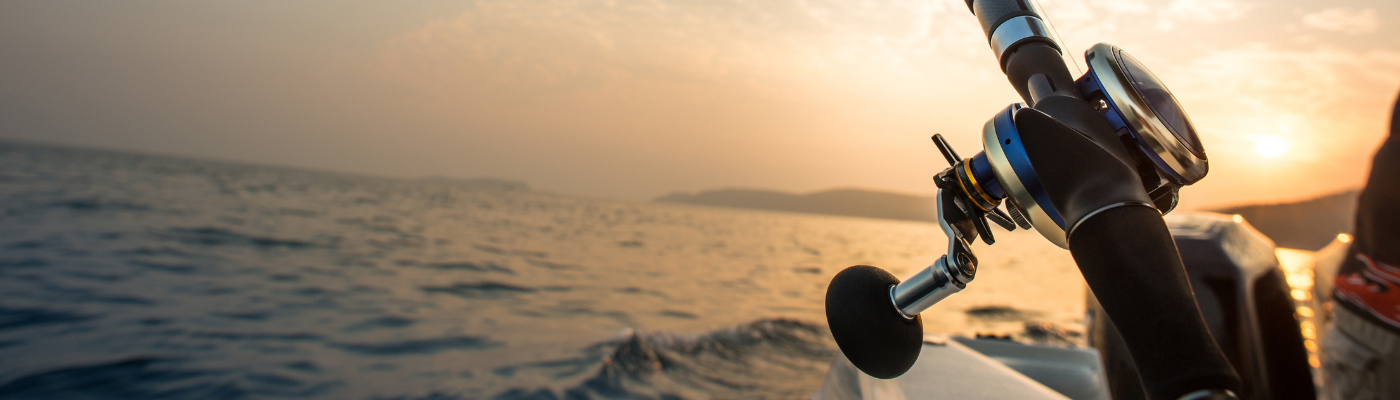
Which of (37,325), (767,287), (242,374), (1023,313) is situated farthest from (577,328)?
(1023,313)

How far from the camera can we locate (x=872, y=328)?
76 cm

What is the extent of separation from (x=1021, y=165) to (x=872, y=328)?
265mm

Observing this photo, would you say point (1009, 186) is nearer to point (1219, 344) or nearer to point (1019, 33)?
point (1019, 33)

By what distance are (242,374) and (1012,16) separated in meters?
5.08

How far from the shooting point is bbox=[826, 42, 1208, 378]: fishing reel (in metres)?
0.59

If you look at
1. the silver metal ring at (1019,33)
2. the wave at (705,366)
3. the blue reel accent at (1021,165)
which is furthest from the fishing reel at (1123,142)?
the wave at (705,366)

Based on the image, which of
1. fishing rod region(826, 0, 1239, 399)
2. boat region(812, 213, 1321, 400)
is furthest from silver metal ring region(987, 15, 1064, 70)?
boat region(812, 213, 1321, 400)

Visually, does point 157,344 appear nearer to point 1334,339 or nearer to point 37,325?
point 37,325

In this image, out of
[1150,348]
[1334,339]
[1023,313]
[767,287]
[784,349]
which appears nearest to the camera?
[1150,348]

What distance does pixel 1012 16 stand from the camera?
855 mm

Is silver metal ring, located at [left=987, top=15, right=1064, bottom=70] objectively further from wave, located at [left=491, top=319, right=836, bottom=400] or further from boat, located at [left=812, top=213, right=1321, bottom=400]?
wave, located at [left=491, top=319, right=836, bottom=400]

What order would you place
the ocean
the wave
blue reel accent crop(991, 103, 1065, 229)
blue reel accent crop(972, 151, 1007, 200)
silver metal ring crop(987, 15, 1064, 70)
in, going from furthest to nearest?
the wave < the ocean < silver metal ring crop(987, 15, 1064, 70) < blue reel accent crop(972, 151, 1007, 200) < blue reel accent crop(991, 103, 1065, 229)

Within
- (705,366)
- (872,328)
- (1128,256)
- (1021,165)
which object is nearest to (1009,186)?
(1021,165)

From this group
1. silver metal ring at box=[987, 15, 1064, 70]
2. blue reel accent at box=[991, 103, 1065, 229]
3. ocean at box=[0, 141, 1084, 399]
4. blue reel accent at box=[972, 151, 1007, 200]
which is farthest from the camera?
ocean at box=[0, 141, 1084, 399]
